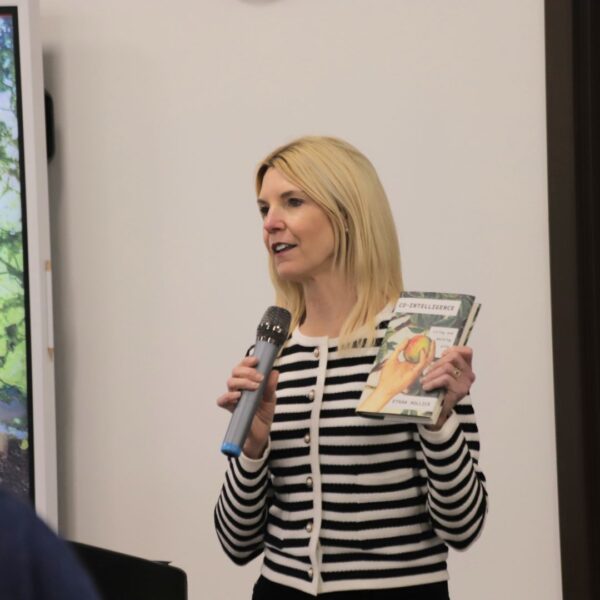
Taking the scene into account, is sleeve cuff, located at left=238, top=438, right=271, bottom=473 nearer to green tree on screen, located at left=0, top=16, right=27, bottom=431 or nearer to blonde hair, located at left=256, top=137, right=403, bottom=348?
blonde hair, located at left=256, top=137, right=403, bottom=348

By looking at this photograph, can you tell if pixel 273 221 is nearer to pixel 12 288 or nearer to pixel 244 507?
pixel 244 507

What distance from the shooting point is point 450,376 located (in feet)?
5.31

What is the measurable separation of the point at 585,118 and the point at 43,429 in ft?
5.34

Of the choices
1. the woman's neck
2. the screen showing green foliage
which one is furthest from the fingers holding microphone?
the screen showing green foliage

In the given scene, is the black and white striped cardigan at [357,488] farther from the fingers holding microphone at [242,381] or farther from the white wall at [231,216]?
the white wall at [231,216]

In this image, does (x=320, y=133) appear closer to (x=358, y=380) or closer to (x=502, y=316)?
(x=502, y=316)

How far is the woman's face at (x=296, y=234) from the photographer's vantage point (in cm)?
179

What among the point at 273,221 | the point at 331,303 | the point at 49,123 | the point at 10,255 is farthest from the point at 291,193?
the point at 49,123

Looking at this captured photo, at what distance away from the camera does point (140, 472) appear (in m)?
3.15

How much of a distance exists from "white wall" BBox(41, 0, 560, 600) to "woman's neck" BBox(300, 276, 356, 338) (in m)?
1.04

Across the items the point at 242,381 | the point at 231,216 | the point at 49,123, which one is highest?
the point at 49,123

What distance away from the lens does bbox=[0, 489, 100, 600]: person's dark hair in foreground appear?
660 mm

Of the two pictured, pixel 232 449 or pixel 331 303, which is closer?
pixel 232 449

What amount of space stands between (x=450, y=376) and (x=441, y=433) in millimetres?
85
